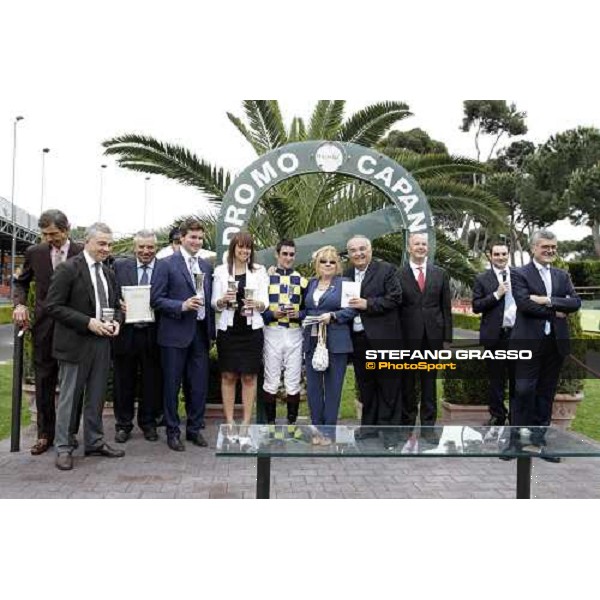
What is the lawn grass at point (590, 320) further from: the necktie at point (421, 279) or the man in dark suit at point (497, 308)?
the necktie at point (421, 279)

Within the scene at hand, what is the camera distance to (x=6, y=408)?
7.61 meters

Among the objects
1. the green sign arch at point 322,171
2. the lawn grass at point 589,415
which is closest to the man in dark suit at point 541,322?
the lawn grass at point 589,415

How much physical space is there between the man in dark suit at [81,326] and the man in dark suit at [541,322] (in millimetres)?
3317

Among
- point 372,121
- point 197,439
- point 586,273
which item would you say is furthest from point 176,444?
point 586,273

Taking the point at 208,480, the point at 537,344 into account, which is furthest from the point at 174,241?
the point at 537,344

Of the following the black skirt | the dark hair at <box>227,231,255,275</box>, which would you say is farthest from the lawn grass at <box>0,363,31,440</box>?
the dark hair at <box>227,231,255,275</box>

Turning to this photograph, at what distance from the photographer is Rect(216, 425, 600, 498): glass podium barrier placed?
3477mm

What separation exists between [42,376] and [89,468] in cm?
92

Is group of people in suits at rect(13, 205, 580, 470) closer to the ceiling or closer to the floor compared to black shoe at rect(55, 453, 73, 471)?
closer to the ceiling

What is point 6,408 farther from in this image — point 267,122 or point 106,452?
point 267,122

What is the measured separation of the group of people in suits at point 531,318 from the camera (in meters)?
5.52

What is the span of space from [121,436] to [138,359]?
0.69 m

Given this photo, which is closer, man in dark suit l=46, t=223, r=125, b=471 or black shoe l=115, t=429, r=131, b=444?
man in dark suit l=46, t=223, r=125, b=471

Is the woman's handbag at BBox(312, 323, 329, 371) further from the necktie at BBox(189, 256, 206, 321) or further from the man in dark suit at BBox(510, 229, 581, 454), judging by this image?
the man in dark suit at BBox(510, 229, 581, 454)
